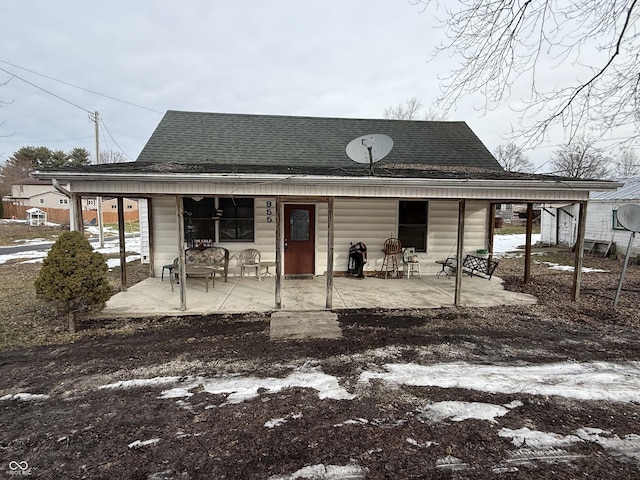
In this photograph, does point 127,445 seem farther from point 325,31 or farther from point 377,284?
point 325,31

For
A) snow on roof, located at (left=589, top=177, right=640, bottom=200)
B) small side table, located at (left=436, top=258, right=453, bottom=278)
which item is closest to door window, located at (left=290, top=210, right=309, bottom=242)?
small side table, located at (left=436, top=258, right=453, bottom=278)

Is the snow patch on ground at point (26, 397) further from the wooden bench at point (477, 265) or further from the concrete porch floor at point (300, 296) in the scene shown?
the wooden bench at point (477, 265)

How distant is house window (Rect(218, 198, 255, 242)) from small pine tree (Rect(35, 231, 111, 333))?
11.3 ft

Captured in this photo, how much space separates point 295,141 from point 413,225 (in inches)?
162

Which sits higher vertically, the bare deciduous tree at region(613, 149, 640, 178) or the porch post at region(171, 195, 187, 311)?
the bare deciduous tree at region(613, 149, 640, 178)

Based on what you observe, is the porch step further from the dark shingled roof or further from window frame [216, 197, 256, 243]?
the dark shingled roof

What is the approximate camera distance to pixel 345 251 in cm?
856

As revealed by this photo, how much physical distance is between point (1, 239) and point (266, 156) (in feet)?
61.4

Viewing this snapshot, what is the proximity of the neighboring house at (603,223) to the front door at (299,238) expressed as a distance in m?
8.44

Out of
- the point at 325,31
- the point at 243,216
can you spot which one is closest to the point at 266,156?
the point at 243,216

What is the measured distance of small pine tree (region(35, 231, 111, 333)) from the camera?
4504 mm

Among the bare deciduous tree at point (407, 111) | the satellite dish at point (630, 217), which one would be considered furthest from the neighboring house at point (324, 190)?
the bare deciduous tree at point (407, 111)

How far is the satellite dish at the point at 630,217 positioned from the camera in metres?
6.23

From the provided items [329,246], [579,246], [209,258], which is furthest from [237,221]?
[579,246]
